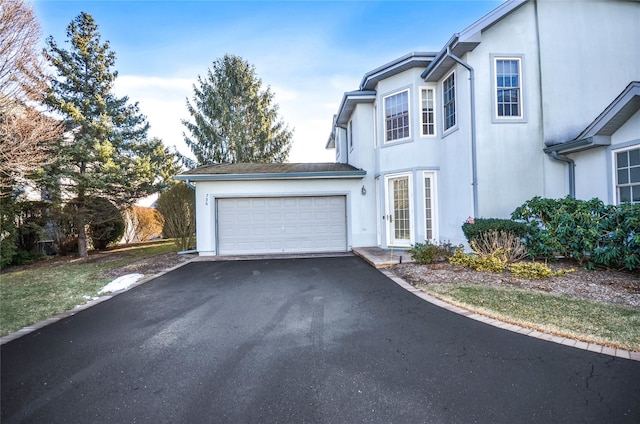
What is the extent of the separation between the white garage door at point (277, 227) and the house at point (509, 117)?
210cm

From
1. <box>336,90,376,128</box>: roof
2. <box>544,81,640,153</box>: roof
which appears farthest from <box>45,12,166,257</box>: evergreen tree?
<box>544,81,640,153</box>: roof

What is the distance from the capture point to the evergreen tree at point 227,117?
23297mm

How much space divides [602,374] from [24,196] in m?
15.4

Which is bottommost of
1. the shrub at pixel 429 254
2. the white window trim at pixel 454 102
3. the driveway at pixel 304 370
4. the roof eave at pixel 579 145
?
the driveway at pixel 304 370

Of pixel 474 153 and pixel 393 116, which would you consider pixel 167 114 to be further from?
pixel 474 153

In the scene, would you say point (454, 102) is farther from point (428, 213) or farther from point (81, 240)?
point (81, 240)

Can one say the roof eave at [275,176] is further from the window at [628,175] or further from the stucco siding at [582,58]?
the window at [628,175]

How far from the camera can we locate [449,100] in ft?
32.0

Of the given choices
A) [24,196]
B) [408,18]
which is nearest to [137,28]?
[24,196]

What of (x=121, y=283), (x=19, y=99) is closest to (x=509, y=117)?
(x=121, y=283)

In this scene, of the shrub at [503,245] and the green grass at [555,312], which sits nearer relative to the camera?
the green grass at [555,312]

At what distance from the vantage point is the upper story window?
10602mm

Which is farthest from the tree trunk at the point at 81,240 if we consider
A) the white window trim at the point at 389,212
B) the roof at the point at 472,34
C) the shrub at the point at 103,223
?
the roof at the point at 472,34

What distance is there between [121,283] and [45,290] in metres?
1.49
